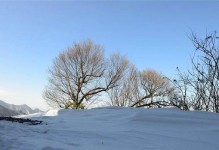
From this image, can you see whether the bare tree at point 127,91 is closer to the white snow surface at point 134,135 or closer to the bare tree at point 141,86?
the bare tree at point 141,86

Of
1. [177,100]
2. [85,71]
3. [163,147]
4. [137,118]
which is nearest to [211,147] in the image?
[163,147]

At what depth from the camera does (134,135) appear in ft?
13.7

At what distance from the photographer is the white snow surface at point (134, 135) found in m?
3.44

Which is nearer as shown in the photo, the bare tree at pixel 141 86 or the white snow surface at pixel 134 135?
the white snow surface at pixel 134 135

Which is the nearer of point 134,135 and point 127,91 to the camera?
point 134,135

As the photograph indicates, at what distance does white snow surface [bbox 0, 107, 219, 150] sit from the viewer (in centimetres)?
344

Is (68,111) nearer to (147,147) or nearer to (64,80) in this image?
(147,147)

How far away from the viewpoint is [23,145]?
321 centimetres

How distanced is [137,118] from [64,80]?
19.5 metres

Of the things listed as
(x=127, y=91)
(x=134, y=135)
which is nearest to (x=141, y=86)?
(x=127, y=91)

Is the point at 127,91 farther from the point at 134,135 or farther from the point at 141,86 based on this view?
the point at 134,135

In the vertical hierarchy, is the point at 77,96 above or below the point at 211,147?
above

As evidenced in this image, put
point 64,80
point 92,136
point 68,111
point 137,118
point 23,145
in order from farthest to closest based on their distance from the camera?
point 64,80
point 68,111
point 137,118
point 92,136
point 23,145

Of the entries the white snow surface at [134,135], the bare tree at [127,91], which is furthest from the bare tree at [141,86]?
the white snow surface at [134,135]
